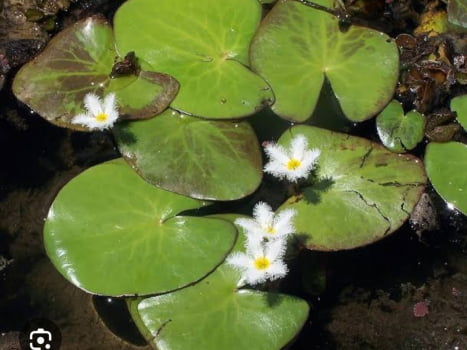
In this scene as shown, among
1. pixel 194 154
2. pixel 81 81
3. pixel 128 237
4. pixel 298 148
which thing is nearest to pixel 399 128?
pixel 298 148

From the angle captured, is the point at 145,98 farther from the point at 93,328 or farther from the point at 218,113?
the point at 93,328

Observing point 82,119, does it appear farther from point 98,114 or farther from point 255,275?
point 255,275

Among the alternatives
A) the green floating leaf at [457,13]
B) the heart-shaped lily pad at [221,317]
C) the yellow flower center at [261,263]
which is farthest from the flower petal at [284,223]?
the green floating leaf at [457,13]

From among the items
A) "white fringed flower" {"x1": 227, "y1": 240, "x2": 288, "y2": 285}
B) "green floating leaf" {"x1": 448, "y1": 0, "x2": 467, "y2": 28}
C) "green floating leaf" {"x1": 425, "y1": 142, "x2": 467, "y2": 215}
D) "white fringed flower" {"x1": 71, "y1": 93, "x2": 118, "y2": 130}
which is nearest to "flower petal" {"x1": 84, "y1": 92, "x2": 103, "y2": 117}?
"white fringed flower" {"x1": 71, "y1": 93, "x2": 118, "y2": 130}

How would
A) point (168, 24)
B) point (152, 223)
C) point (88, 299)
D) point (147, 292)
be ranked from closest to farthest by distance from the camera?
1. point (147, 292)
2. point (152, 223)
3. point (88, 299)
4. point (168, 24)

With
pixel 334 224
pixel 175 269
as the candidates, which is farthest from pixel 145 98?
pixel 334 224

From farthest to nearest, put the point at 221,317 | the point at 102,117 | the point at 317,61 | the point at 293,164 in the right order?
the point at 317,61 → the point at 102,117 → the point at 293,164 → the point at 221,317

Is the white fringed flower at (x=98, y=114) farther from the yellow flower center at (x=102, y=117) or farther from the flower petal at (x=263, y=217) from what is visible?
the flower petal at (x=263, y=217)
